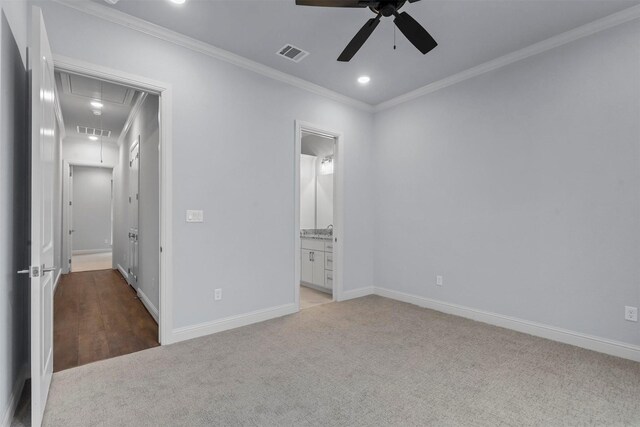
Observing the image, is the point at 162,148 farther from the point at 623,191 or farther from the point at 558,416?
the point at 623,191

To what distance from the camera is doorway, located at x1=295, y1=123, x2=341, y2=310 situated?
4.12 m

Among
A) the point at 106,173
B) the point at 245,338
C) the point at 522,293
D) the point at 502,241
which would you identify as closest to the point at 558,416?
the point at 522,293

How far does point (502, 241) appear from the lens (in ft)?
11.2

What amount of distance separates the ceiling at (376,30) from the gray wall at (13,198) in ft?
2.92

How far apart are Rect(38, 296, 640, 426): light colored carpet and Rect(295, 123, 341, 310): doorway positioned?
1.29 meters

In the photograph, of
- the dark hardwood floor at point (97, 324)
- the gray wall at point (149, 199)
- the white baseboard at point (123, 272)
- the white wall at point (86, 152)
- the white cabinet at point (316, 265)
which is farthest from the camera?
the white wall at point (86, 152)

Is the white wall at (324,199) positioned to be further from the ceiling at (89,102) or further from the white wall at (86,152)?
the white wall at (86,152)

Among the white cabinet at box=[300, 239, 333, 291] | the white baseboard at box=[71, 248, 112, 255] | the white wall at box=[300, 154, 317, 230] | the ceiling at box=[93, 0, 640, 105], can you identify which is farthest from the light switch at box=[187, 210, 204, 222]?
the white baseboard at box=[71, 248, 112, 255]

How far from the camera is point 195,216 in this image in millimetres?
3059

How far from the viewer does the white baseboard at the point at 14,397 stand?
170cm

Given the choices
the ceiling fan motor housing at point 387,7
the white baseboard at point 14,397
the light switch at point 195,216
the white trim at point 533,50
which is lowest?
the white baseboard at point 14,397

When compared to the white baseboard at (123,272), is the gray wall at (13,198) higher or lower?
higher

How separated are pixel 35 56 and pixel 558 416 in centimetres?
362

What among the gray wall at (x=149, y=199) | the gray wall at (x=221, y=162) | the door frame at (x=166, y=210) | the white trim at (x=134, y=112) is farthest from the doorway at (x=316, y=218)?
the white trim at (x=134, y=112)
